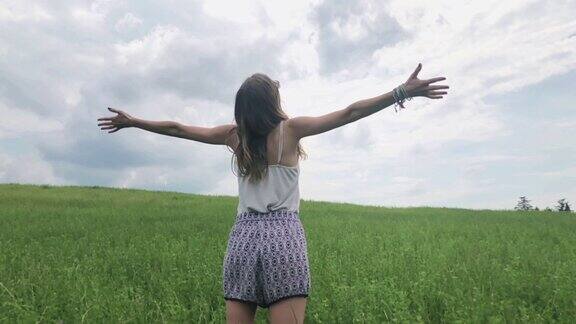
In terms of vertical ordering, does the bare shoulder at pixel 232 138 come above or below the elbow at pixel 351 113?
below

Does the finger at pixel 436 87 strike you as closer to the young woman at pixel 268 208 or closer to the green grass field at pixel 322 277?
the young woman at pixel 268 208

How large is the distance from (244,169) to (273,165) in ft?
0.63

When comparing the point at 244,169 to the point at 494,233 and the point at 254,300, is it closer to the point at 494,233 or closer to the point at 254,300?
the point at 254,300

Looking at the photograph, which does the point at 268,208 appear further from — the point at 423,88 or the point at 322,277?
the point at 322,277

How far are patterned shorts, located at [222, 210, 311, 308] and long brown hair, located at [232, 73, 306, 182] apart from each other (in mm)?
316

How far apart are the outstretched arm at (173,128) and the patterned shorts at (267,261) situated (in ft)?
2.23

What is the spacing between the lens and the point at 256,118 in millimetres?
3223

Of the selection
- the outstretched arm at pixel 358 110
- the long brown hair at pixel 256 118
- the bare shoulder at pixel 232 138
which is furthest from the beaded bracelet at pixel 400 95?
the bare shoulder at pixel 232 138

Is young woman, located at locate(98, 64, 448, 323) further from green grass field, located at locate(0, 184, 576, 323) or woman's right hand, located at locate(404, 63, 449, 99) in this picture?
green grass field, located at locate(0, 184, 576, 323)

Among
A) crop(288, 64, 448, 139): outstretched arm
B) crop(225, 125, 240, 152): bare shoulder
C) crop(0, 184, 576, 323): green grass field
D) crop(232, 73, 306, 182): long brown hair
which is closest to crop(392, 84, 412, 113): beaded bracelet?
crop(288, 64, 448, 139): outstretched arm

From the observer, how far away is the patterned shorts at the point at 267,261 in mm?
3143

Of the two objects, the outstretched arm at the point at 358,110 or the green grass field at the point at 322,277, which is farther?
the green grass field at the point at 322,277

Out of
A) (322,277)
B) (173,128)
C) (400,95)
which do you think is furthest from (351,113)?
(322,277)

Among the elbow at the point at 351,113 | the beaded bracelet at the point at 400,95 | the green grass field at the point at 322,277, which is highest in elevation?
the beaded bracelet at the point at 400,95
